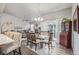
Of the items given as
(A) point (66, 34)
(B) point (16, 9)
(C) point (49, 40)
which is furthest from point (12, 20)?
(A) point (66, 34)

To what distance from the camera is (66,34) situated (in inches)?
74.9

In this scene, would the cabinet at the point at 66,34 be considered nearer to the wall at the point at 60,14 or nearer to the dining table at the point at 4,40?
the wall at the point at 60,14

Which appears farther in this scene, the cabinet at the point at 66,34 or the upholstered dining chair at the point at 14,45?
the upholstered dining chair at the point at 14,45

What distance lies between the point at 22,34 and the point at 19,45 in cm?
23

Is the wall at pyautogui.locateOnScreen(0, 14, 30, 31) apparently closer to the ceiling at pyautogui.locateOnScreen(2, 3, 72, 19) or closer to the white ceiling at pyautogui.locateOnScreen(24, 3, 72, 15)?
the ceiling at pyautogui.locateOnScreen(2, 3, 72, 19)

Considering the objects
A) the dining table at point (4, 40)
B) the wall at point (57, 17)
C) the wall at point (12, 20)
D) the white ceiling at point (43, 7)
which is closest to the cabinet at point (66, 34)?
the wall at point (57, 17)

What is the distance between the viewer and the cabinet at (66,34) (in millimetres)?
1875

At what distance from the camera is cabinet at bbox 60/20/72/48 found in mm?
1875

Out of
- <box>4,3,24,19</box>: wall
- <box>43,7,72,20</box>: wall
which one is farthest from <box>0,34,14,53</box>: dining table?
<box>43,7,72,20</box>: wall

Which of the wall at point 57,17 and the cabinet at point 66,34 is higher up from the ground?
the wall at point 57,17

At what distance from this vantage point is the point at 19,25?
1944 millimetres

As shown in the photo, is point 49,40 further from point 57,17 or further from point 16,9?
point 16,9
